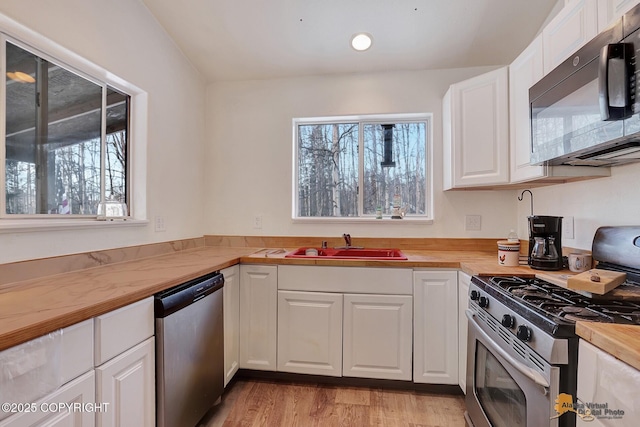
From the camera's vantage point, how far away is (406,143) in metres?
2.64

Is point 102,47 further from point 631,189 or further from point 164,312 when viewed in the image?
point 631,189

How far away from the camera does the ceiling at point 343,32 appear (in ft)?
6.49

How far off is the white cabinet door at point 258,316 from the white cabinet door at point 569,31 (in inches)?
75.8

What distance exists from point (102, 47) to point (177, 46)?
2.47 ft

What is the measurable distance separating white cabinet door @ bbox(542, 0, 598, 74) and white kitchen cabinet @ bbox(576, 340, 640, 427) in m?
1.21

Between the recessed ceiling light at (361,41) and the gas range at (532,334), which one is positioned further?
the recessed ceiling light at (361,41)

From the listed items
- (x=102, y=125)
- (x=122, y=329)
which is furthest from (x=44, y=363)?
(x=102, y=125)

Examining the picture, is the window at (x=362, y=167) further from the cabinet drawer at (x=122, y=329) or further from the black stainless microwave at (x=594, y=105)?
the cabinet drawer at (x=122, y=329)

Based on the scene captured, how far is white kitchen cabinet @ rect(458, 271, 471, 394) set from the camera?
178 centimetres

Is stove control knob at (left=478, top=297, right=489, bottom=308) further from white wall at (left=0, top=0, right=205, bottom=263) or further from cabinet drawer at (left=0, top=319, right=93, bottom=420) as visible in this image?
white wall at (left=0, top=0, right=205, bottom=263)

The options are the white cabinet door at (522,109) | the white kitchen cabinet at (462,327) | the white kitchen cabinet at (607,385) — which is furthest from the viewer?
the white kitchen cabinet at (462,327)

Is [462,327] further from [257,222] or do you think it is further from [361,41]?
[361,41]

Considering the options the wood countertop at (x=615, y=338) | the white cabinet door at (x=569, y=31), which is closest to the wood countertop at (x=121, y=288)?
the wood countertop at (x=615, y=338)

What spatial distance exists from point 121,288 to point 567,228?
2355 millimetres
